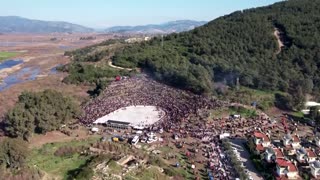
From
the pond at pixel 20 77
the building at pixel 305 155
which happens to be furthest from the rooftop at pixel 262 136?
the pond at pixel 20 77

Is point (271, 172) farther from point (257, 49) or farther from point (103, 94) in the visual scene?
point (257, 49)

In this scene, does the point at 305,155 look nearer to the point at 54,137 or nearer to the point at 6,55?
the point at 54,137

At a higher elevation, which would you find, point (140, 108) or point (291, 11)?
point (291, 11)

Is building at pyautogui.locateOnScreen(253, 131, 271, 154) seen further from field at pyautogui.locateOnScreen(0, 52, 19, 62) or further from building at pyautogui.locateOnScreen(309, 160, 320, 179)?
field at pyautogui.locateOnScreen(0, 52, 19, 62)

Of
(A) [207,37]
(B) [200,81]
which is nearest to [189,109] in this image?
(B) [200,81]

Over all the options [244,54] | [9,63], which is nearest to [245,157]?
[244,54]
